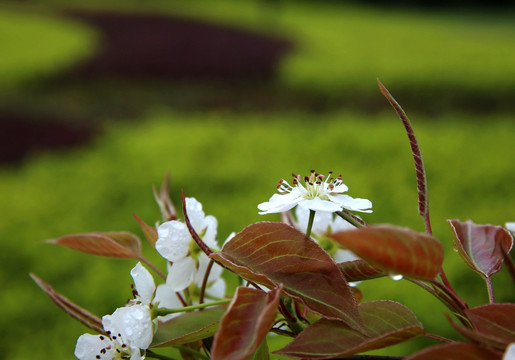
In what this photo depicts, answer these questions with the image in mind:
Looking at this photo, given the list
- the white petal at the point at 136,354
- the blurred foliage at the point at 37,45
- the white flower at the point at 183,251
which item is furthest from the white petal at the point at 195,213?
the blurred foliage at the point at 37,45

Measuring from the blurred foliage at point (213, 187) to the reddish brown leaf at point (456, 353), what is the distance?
1.31 m

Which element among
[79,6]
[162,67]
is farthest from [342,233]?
[79,6]

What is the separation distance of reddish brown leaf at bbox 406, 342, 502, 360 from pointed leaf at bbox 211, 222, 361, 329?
54mm

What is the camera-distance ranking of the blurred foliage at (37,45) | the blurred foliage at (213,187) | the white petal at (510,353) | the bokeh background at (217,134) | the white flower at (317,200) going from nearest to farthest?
the white petal at (510,353) < the white flower at (317,200) < the blurred foliage at (213,187) < the bokeh background at (217,134) < the blurred foliage at (37,45)

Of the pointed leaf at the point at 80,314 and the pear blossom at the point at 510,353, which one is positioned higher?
the pear blossom at the point at 510,353

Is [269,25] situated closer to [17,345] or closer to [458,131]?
[458,131]

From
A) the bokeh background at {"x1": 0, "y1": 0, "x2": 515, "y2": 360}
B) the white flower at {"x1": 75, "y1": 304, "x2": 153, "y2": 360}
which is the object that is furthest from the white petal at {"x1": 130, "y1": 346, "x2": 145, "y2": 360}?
the bokeh background at {"x1": 0, "y1": 0, "x2": 515, "y2": 360}

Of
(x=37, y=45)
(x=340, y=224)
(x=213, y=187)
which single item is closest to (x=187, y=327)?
(x=340, y=224)

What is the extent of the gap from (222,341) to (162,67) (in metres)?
5.36

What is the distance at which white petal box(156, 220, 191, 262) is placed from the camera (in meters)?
0.36

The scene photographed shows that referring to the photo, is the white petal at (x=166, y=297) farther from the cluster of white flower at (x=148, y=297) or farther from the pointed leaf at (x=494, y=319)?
the pointed leaf at (x=494, y=319)

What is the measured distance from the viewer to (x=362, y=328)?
29 centimetres

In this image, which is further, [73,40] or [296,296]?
[73,40]

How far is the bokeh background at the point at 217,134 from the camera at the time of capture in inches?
71.4
